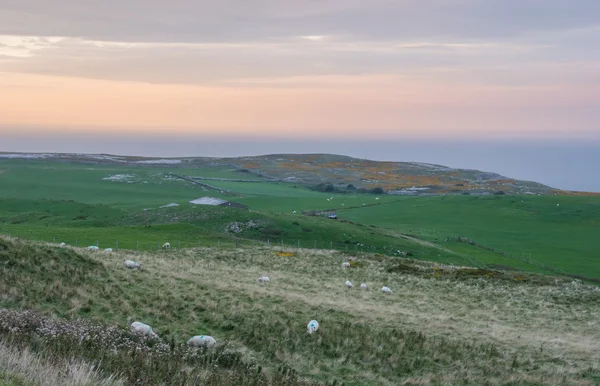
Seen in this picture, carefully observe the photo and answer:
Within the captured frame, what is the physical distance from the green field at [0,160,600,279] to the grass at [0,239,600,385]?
24517 millimetres

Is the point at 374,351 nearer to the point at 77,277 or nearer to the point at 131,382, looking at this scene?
the point at 131,382

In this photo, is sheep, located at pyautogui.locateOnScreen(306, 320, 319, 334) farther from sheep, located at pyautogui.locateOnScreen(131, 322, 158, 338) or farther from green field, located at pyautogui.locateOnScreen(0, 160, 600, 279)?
green field, located at pyautogui.locateOnScreen(0, 160, 600, 279)

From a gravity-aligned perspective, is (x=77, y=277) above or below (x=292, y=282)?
above

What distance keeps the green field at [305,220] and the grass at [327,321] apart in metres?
24.5

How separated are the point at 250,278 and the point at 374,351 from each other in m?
16.4

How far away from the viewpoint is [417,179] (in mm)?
193750

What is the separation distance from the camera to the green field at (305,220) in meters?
59.4

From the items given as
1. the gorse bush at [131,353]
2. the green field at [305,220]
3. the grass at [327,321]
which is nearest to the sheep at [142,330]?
the gorse bush at [131,353]

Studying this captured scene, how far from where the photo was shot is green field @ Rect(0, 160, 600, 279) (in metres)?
59.4

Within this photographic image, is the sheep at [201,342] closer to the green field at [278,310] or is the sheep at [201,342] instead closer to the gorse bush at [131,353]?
the gorse bush at [131,353]

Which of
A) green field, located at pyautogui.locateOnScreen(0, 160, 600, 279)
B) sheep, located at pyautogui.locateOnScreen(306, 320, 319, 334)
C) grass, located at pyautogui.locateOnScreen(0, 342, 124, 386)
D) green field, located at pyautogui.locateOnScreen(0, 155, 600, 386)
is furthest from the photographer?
green field, located at pyautogui.locateOnScreen(0, 160, 600, 279)

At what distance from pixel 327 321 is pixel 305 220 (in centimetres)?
4901

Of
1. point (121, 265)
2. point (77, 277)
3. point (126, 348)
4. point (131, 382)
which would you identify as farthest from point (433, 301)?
point (131, 382)

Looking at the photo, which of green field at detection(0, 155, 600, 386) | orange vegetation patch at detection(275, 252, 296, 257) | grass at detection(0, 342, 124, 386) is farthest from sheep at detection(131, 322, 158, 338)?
orange vegetation patch at detection(275, 252, 296, 257)
